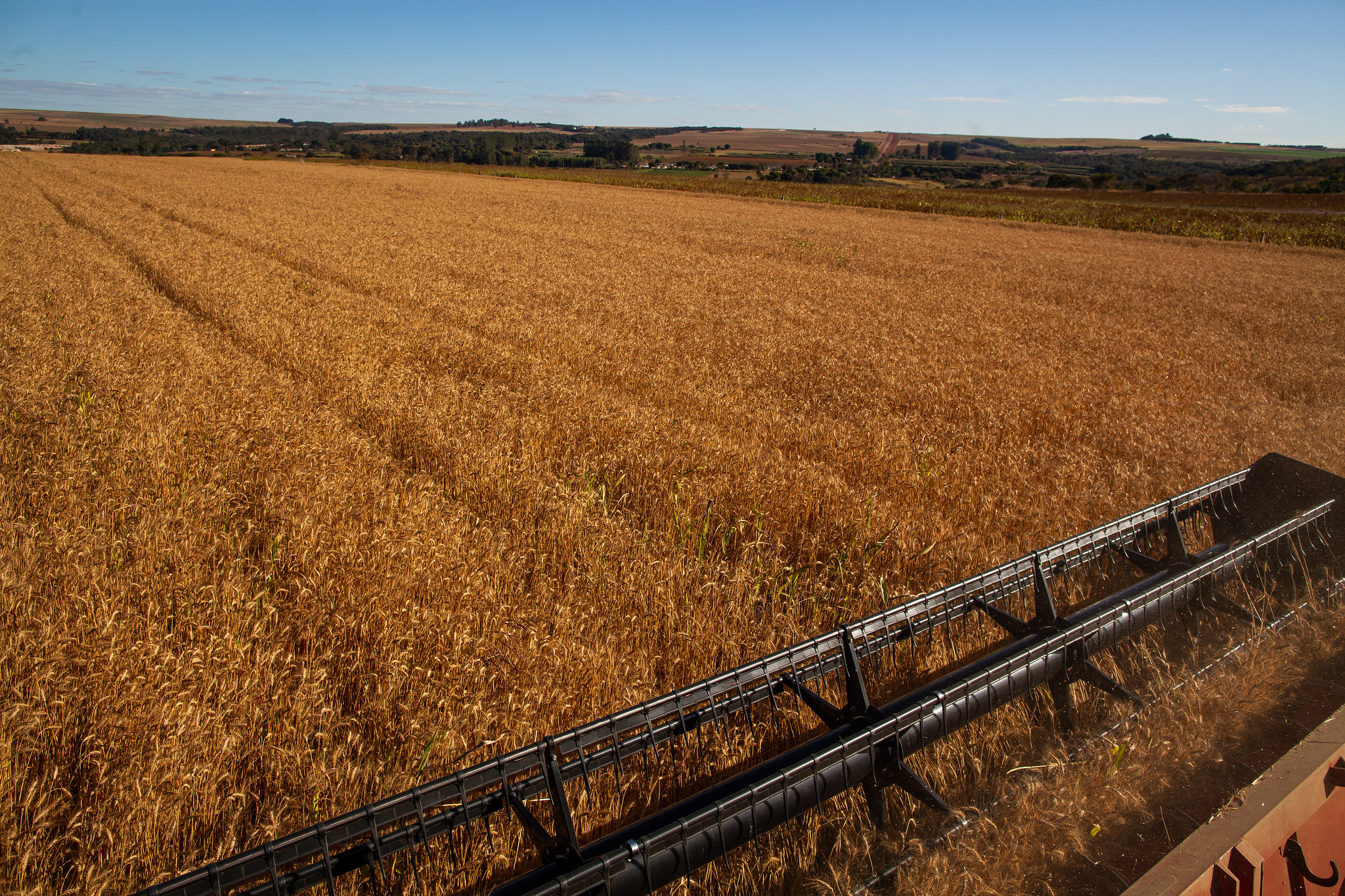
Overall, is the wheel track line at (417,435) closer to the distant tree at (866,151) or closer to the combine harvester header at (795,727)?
the combine harvester header at (795,727)

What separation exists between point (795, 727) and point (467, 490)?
8.52ft

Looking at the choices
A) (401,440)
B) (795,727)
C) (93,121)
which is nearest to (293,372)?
(401,440)

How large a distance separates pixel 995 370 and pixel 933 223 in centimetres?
2389

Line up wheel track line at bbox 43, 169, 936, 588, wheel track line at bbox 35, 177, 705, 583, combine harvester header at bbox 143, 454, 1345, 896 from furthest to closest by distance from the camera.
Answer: wheel track line at bbox 43, 169, 936, 588
wheel track line at bbox 35, 177, 705, 583
combine harvester header at bbox 143, 454, 1345, 896

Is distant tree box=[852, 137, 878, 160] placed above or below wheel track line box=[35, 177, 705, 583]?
above

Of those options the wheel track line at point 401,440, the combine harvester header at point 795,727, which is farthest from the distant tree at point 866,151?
the combine harvester header at point 795,727

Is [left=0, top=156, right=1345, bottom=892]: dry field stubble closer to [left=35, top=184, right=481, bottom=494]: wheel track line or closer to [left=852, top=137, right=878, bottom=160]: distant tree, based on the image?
[left=35, top=184, right=481, bottom=494]: wheel track line

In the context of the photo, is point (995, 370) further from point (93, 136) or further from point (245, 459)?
point (93, 136)

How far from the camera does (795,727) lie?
2.66 meters

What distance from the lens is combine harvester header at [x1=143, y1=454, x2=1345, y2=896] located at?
5.51 ft

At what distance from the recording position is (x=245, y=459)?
4613 millimetres

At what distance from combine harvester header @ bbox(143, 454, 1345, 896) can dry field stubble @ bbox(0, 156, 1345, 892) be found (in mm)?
288

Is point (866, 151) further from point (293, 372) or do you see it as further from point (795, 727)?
point (795, 727)

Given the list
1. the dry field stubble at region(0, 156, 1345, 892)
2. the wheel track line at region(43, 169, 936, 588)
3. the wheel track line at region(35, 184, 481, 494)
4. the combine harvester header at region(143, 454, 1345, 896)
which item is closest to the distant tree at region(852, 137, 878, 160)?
the dry field stubble at region(0, 156, 1345, 892)
